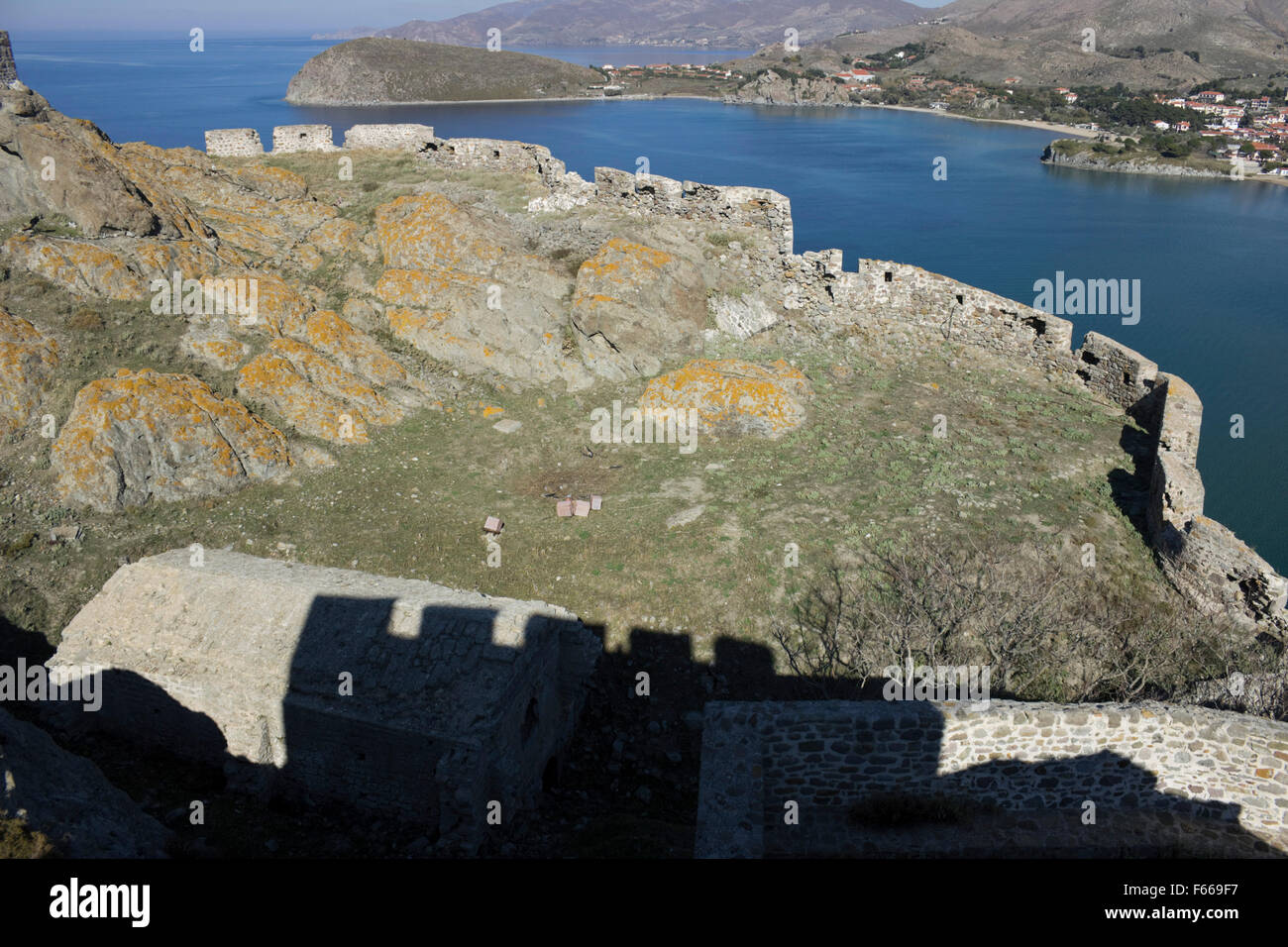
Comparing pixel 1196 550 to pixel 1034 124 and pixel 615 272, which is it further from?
pixel 1034 124

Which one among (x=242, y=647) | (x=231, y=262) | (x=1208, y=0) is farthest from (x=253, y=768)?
(x=1208, y=0)

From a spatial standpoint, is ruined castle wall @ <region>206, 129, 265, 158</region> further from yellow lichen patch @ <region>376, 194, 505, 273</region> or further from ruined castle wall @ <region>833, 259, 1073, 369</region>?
ruined castle wall @ <region>833, 259, 1073, 369</region>

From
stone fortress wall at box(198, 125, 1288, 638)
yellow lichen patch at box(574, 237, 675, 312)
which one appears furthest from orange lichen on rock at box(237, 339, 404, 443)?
stone fortress wall at box(198, 125, 1288, 638)

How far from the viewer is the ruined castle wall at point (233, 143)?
866 inches

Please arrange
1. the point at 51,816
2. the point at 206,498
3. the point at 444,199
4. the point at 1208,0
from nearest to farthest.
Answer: the point at 51,816, the point at 206,498, the point at 444,199, the point at 1208,0

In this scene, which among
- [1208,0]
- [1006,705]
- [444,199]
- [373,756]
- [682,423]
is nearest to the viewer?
[1006,705]

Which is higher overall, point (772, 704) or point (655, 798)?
point (772, 704)

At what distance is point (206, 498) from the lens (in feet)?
40.9

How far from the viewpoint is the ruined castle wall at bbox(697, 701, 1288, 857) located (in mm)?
7266

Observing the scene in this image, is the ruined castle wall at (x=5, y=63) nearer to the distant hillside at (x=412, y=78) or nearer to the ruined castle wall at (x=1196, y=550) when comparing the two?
the ruined castle wall at (x=1196, y=550)

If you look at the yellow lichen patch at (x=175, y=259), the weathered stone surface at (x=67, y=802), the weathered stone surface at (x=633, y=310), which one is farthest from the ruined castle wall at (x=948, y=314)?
the weathered stone surface at (x=67, y=802)

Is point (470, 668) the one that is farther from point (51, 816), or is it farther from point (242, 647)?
point (51, 816)

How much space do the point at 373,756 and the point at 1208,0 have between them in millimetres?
251861

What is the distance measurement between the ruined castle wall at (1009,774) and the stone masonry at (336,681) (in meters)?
2.36
